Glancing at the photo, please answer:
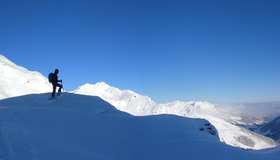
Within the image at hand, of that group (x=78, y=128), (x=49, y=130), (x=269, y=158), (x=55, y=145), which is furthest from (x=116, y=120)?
(x=269, y=158)

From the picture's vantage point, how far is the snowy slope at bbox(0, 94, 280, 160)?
66.2ft

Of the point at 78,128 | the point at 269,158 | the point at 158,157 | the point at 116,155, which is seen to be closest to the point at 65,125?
the point at 78,128

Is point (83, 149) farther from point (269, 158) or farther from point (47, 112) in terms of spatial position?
point (269, 158)

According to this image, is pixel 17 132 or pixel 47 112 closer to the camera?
pixel 17 132

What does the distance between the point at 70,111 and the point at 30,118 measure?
4160mm

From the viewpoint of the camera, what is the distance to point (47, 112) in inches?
1206

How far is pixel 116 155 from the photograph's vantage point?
22016mm

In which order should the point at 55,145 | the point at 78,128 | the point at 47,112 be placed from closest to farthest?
1. the point at 55,145
2. the point at 78,128
3. the point at 47,112

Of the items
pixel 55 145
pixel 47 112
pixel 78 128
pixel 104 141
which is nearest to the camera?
pixel 55 145

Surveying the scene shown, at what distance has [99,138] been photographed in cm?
2442

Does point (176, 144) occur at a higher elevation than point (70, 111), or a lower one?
lower

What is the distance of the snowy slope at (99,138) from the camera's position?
2019 cm

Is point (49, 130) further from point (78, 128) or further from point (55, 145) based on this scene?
point (55, 145)

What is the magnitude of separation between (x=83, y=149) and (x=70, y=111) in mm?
10500
